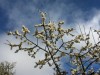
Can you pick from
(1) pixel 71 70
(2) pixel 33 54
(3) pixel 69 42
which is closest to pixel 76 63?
(1) pixel 71 70

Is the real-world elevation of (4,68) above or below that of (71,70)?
above

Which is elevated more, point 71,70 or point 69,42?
point 69,42

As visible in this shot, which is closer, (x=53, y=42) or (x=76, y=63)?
(x=53, y=42)

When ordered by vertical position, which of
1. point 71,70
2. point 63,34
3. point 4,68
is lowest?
point 71,70

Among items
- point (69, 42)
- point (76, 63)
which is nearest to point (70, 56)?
point (69, 42)

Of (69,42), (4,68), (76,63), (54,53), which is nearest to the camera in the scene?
(54,53)

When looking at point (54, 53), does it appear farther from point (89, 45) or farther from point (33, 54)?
point (89, 45)

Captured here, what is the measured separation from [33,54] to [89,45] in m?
2.29

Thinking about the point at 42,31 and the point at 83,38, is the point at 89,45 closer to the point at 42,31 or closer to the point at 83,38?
the point at 83,38

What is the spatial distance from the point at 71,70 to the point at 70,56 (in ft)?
2.85

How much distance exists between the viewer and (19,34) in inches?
358

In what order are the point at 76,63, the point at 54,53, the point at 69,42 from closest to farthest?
the point at 54,53
the point at 69,42
the point at 76,63

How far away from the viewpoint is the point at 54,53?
8961 mm

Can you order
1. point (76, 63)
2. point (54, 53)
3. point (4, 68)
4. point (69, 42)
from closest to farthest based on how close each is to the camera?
point (54, 53), point (69, 42), point (76, 63), point (4, 68)
